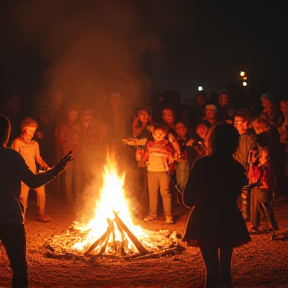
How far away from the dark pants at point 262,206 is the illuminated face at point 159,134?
76.0 inches

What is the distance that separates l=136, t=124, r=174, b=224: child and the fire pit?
38.7 inches

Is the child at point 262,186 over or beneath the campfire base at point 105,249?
over

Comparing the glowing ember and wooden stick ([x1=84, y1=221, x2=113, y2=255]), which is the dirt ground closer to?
wooden stick ([x1=84, y1=221, x2=113, y2=255])

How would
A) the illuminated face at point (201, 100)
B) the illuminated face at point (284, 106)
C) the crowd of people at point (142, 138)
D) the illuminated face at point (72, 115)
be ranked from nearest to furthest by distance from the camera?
the crowd of people at point (142, 138) < the illuminated face at point (284, 106) < the illuminated face at point (72, 115) < the illuminated face at point (201, 100)

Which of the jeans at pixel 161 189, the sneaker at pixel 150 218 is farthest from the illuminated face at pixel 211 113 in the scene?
the sneaker at pixel 150 218

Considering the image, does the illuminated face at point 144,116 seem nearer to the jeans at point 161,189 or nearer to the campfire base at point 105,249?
the jeans at point 161,189

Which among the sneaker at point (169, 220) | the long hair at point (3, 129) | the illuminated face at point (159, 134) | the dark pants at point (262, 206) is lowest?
the sneaker at point (169, 220)

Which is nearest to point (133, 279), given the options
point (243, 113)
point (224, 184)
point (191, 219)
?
point (191, 219)

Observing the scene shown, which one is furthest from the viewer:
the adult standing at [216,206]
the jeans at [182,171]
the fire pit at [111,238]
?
the jeans at [182,171]

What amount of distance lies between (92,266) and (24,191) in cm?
270

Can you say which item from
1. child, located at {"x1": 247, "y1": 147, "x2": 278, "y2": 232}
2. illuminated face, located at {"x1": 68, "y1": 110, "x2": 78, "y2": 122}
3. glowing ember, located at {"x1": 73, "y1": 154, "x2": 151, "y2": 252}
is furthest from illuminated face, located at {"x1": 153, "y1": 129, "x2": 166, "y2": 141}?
illuminated face, located at {"x1": 68, "y1": 110, "x2": 78, "y2": 122}

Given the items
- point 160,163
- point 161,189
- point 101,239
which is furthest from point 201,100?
point 101,239

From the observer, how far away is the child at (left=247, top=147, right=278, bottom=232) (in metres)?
7.38

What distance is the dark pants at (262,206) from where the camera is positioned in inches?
288
